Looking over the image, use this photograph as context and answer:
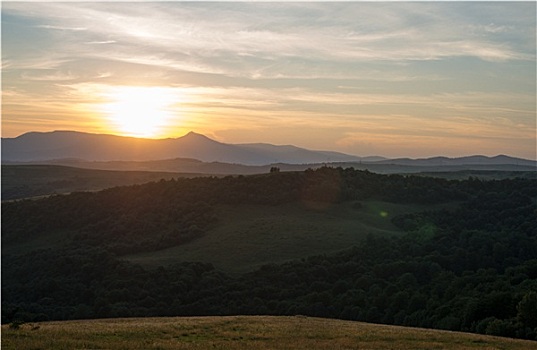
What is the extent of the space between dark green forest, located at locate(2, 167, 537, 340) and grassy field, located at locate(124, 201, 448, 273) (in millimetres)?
3367

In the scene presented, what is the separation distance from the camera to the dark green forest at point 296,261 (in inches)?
2566

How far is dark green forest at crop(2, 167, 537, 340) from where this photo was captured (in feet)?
214

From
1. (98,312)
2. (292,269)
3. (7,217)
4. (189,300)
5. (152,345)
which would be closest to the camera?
(152,345)

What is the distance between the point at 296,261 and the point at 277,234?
49.7 feet

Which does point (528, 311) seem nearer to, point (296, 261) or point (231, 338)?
point (231, 338)

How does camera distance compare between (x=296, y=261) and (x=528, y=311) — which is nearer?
(x=528, y=311)

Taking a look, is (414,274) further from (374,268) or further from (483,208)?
Answer: (483,208)

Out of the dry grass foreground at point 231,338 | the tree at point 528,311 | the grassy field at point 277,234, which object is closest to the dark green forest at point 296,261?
the tree at point 528,311

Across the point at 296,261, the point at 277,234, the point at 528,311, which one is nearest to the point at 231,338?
the point at 528,311

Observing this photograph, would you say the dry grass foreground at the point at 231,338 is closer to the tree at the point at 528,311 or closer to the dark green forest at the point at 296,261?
the tree at the point at 528,311

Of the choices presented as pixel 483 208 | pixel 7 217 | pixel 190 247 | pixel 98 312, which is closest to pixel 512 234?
pixel 483 208

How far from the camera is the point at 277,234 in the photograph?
103812mm

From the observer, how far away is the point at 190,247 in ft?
340

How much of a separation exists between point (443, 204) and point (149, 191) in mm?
67374
